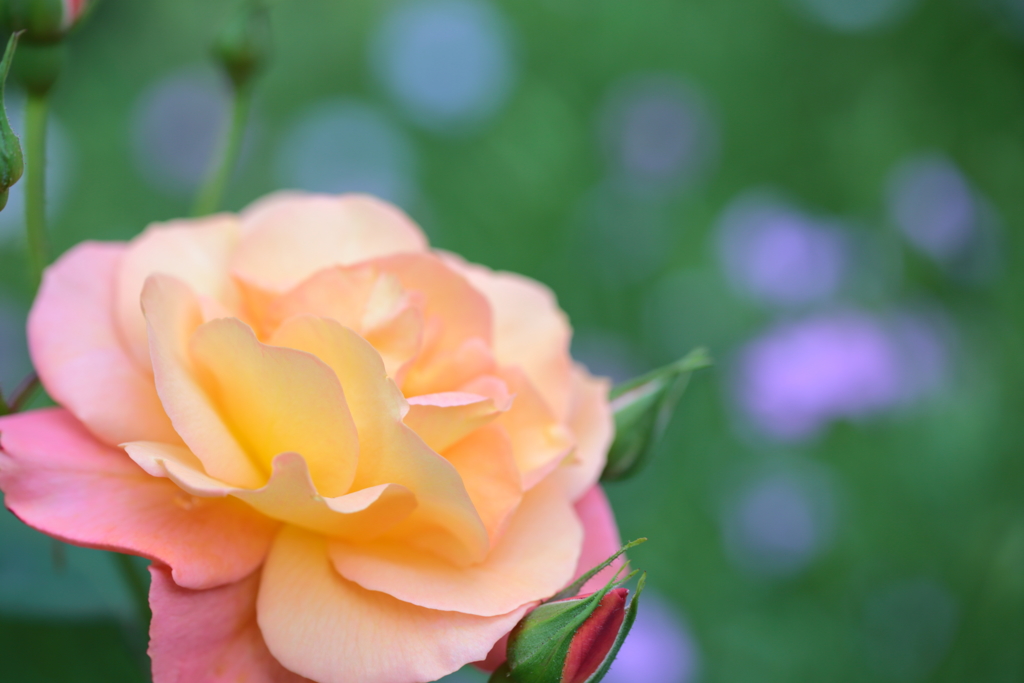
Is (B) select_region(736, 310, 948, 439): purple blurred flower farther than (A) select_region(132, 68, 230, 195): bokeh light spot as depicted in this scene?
No

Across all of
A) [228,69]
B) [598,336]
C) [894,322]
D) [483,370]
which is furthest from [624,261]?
[483,370]

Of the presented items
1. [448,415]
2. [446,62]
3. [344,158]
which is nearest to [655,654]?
[448,415]

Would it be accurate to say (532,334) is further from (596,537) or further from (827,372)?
(827,372)

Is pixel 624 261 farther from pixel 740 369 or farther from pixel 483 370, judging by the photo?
pixel 483 370

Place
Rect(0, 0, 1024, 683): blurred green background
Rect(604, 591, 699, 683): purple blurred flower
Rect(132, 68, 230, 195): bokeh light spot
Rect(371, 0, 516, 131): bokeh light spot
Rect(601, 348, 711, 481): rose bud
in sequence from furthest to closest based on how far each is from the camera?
Rect(371, 0, 516, 131): bokeh light spot, Rect(132, 68, 230, 195): bokeh light spot, Rect(0, 0, 1024, 683): blurred green background, Rect(604, 591, 699, 683): purple blurred flower, Rect(601, 348, 711, 481): rose bud

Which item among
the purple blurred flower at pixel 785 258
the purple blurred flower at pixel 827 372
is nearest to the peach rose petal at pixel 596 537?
the purple blurred flower at pixel 827 372

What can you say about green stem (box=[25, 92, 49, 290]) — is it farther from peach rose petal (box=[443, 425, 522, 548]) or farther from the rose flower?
A: peach rose petal (box=[443, 425, 522, 548])

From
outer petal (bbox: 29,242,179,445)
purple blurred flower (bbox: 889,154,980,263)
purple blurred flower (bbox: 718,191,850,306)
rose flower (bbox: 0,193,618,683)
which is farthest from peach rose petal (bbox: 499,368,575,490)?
purple blurred flower (bbox: 889,154,980,263)
